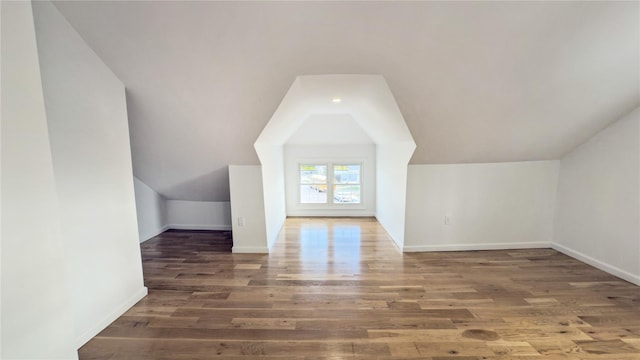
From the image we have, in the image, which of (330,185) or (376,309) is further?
(330,185)

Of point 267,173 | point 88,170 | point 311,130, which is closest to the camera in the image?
point 88,170

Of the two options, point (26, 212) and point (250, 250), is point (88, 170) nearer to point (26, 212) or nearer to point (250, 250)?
point (26, 212)

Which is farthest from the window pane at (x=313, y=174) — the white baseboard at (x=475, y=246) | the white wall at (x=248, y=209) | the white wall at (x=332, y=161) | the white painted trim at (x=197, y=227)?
the white baseboard at (x=475, y=246)

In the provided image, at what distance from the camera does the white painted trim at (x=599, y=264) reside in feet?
8.72

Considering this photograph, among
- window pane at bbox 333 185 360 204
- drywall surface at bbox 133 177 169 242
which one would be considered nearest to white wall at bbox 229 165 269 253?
drywall surface at bbox 133 177 169 242

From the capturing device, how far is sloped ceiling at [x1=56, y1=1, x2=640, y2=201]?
69.1 inches

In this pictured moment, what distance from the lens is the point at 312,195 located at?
18.3ft

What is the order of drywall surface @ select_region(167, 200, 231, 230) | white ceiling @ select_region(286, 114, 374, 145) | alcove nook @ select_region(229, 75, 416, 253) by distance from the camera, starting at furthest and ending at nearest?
white ceiling @ select_region(286, 114, 374, 145) → drywall surface @ select_region(167, 200, 231, 230) → alcove nook @ select_region(229, 75, 416, 253)

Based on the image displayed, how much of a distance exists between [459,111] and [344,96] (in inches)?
46.5

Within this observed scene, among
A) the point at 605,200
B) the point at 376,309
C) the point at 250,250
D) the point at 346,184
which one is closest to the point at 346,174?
the point at 346,184

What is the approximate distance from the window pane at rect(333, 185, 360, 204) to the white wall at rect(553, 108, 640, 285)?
123 inches

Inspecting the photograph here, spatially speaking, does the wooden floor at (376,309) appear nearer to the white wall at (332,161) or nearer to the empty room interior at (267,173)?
the empty room interior at (267,173)

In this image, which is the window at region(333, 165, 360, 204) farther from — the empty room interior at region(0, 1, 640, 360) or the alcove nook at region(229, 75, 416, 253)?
the empty room interior at region(0, 1, 640, 360)

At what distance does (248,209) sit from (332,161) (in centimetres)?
239
